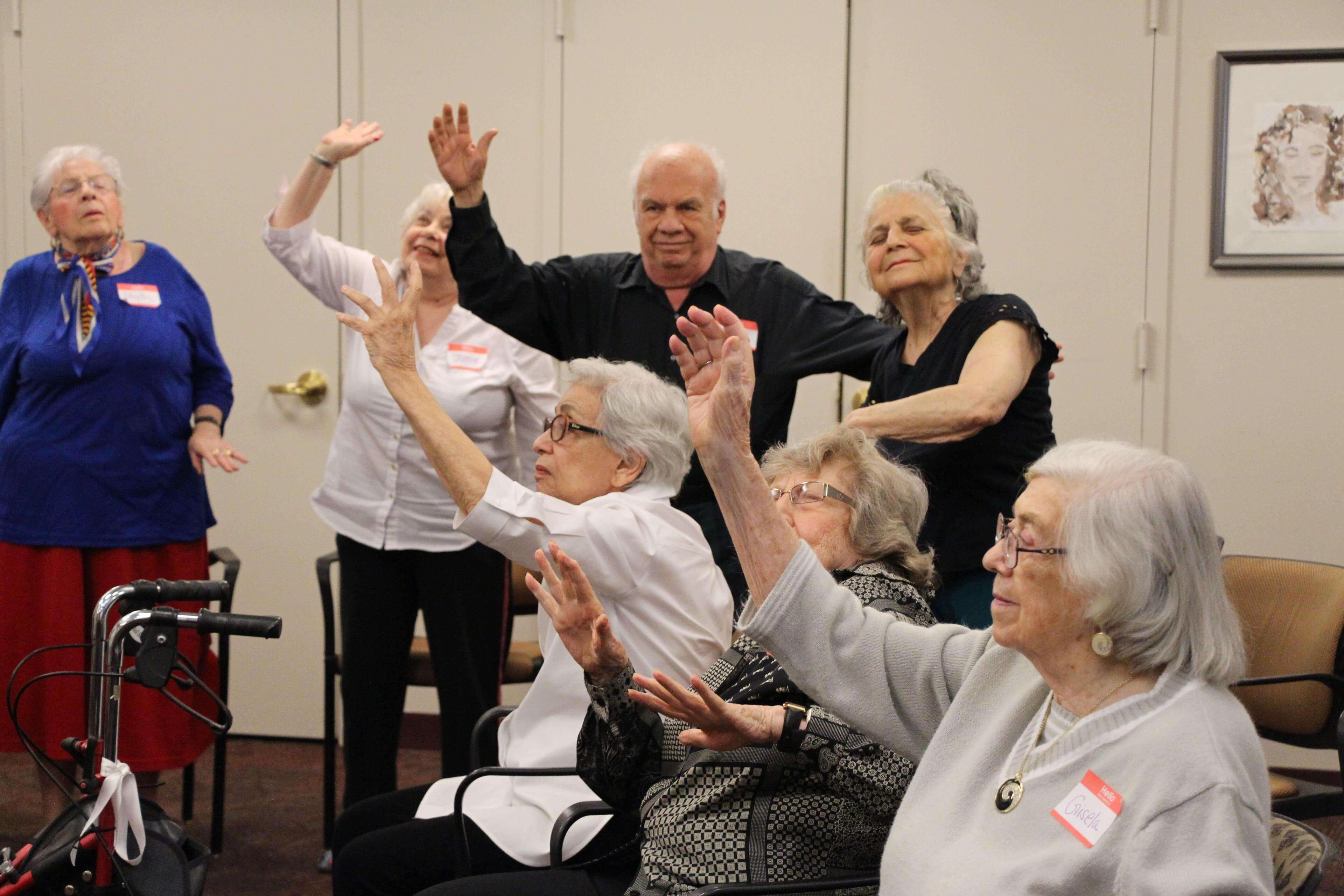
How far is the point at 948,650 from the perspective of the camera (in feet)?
5.20

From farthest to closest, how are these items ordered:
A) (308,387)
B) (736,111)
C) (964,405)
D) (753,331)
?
1. (308,387)
2. (736,111)
3. (753,331)
4. (964,405)

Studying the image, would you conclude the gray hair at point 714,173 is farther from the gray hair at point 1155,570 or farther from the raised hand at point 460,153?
the gray hair at point 1155,570

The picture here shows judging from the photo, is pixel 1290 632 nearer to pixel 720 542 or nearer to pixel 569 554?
pixel 720 542

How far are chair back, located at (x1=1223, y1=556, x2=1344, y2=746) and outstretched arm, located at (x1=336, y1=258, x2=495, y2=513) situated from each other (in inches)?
A: 68.7

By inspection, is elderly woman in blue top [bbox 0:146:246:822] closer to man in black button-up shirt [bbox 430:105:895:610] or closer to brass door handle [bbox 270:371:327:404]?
man in black button-up shirt [bbox 430:105:895:610]

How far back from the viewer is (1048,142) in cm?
393

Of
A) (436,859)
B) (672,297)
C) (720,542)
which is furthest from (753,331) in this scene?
(436,859)

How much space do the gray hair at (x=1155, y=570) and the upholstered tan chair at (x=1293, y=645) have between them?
1577mm

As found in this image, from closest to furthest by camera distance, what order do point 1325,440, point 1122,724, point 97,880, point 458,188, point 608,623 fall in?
point 1122,724 < point 608,623 < point 97,880 < point 458,188 < point 1325,440

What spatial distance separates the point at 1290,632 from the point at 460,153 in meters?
2.14

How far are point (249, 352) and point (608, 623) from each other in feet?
9.91

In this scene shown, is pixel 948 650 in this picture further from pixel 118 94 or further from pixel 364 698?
pixel 118 94

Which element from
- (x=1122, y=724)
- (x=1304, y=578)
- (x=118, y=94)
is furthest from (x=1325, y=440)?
(x=118, y=94)

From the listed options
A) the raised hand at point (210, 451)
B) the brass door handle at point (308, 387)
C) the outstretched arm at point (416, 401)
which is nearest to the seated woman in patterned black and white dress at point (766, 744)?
the outstretched arm at point (416, 401)
